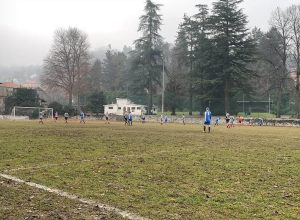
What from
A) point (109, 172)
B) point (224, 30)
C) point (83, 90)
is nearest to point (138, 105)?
point (83, 90)

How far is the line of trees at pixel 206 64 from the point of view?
211 feet

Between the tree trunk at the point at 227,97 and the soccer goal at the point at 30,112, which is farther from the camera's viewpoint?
the soccer goal at the point at 30,112

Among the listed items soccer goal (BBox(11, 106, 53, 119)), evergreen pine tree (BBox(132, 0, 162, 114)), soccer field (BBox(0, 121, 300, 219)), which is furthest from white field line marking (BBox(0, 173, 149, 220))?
evergreen pine tree (BBox(132, 0, 162, 114))

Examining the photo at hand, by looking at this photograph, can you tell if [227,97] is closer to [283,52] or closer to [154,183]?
[283,52]

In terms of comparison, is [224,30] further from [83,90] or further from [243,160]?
[243,160]

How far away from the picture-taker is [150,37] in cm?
7769

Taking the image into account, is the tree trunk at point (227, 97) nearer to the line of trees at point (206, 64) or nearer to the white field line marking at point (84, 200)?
the line of trees at point (206, 64)

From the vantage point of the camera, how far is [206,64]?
66.4m

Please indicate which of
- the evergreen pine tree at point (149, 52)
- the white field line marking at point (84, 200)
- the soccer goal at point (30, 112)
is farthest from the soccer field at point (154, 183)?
the evergreen pine tree at point (149, 52)

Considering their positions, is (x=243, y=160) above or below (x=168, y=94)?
below

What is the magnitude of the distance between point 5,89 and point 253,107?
66.7 m

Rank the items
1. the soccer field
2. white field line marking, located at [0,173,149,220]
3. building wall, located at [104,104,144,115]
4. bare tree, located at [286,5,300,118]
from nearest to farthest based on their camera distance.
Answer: white field line marking, located at [0,173,149,220] → the soccer field → bare tree, located at [286,5,300,118] → building wall, located at [104,104,144,115]

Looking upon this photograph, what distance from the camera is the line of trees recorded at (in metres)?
→ 64.3

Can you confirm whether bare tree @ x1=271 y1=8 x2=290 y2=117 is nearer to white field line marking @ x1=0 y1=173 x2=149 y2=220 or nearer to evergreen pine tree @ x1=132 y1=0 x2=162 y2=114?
evergreen pine tree @ x1=132 y1=0 x2=162 y2=114
